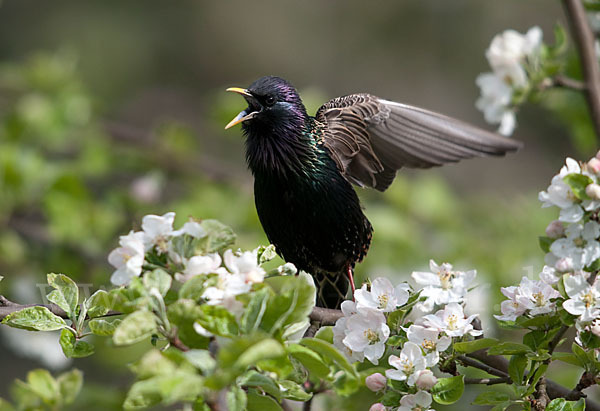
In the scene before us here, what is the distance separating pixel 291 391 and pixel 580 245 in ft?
1.87

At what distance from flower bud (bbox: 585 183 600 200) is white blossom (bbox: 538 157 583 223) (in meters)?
0.04

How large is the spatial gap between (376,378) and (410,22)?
8.28 metres

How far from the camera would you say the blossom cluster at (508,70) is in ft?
8.06

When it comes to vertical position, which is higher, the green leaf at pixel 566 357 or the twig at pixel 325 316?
the twig at pixel 325 316

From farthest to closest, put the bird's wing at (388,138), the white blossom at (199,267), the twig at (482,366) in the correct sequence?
the bird's wing at (388,138) → the twig at (482,366) → the white blossom at (199,267)

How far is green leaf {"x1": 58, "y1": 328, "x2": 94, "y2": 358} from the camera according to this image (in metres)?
1.27

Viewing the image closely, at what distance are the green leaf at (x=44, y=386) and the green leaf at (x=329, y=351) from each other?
0.39 m

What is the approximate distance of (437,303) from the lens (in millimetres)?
1434

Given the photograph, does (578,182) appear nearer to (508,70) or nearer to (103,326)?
(103,326)

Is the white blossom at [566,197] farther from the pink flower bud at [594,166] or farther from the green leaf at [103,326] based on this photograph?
the green leaf at [103,326]

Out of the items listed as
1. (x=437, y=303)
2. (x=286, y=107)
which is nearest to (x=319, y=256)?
(x=286, y=107)

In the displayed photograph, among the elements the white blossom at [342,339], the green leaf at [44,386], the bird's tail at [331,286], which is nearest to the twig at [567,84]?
the bird's tail at [331,286]

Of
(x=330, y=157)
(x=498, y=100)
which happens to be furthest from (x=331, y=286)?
(x=498, y=100)

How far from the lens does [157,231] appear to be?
1.24 metres
